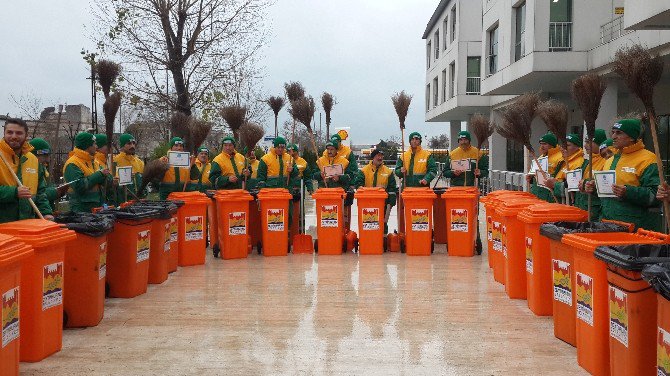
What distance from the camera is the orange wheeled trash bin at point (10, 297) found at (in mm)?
4117

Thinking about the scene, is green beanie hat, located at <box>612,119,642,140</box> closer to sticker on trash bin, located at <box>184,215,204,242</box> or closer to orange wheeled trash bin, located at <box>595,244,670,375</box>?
orange wheeled trash bin, located at <box>595,244,670,375</box>

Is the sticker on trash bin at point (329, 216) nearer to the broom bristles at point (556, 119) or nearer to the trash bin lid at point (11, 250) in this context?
the broom bristles at point (556, 119)

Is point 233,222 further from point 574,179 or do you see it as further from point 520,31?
point 520,31

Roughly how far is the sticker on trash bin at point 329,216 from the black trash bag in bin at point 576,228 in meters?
5.21

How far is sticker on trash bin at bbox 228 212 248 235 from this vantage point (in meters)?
10.0

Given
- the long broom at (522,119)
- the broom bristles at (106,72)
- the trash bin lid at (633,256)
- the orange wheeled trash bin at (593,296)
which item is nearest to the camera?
the trash bin lid at (633,256)

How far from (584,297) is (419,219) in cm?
575

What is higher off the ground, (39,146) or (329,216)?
(39,146)

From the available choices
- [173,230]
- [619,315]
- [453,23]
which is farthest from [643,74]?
[453,23]

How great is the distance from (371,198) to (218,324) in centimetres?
464

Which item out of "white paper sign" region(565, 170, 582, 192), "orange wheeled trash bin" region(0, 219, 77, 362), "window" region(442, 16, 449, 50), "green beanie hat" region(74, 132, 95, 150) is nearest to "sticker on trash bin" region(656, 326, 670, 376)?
"white paper sign" region(565, 170, 582, 192)

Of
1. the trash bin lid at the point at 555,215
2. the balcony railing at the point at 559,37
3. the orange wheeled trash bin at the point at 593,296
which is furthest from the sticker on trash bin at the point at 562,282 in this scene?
the balcony railing at the point at 559,37

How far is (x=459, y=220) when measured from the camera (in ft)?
33.7

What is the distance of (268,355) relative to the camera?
5230 millimetres
